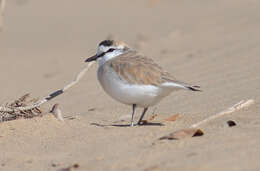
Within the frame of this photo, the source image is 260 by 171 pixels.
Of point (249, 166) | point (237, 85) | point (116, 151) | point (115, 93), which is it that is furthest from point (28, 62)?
point (249, 166)

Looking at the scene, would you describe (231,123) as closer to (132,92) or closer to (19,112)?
(132,92)

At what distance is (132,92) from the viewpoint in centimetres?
570

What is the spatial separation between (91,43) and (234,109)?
836 centimetres

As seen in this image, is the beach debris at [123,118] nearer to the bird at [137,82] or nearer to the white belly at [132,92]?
the bird at [137,82]

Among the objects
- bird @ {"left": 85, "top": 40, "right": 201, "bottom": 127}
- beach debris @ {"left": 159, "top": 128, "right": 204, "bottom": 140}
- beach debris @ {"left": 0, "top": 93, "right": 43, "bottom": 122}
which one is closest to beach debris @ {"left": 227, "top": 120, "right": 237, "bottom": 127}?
bird @ {"left": 85, "top": 40, "right": 201, "bottom": 127}

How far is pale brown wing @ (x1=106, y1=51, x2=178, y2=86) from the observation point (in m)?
5.70

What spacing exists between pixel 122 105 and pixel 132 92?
195 centimetres

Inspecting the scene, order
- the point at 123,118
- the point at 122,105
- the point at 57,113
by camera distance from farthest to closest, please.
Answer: the point at 122,105 → the point at 123,118 → the point at 57,113

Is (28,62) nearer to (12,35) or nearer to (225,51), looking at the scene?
(12,35)

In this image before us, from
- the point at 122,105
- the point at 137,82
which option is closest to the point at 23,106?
the point at 137,82

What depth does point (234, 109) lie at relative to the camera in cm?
602

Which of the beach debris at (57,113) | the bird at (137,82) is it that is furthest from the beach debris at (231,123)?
the beach debris at (57,113)

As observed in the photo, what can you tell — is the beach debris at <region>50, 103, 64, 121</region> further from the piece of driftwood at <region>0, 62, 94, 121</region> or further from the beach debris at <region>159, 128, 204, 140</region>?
the beach debris at <region>159, 128, 204, 140</region>

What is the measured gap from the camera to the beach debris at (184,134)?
4.88 m
